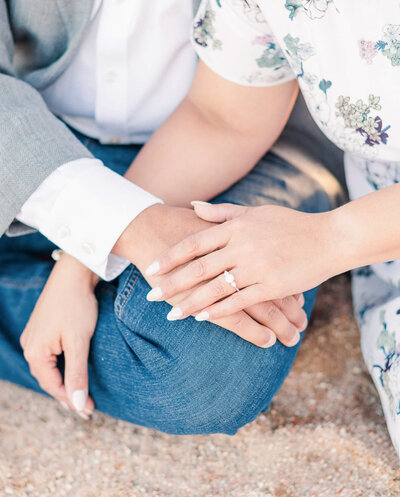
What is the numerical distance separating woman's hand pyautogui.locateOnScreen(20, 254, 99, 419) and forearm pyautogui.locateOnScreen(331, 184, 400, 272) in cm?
48

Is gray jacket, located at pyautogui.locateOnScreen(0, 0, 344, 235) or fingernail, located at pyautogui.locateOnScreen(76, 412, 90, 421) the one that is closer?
gray jacket, located at pyautogui.locateOnScreen(0, 0, 344, 235)

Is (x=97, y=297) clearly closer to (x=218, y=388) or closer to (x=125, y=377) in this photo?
(x=125, y=377)

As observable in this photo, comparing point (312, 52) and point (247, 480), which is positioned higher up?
point (312, 52)

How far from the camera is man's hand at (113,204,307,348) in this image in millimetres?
885

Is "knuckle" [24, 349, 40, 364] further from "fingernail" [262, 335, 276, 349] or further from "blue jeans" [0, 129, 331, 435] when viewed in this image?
"fingernail" [262, 335, 276, 349]

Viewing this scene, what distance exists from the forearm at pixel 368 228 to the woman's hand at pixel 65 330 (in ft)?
1.56

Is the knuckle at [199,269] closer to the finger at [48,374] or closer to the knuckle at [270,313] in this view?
the knuckle at [270,313]

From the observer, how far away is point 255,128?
41.6 inches

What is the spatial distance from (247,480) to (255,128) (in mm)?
686

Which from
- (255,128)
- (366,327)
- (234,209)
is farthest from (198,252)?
(366,327)

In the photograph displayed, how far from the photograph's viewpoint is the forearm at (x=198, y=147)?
1053mm

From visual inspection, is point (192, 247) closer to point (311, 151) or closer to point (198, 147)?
point (198, 147)

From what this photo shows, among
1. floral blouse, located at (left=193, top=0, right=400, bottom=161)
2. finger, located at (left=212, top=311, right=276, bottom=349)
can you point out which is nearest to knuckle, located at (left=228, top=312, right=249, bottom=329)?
finger, located at (left=212, top=311, right=276, bottom=349)

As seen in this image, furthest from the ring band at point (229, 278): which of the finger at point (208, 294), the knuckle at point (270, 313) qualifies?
the knuckle at point (270, 313)
